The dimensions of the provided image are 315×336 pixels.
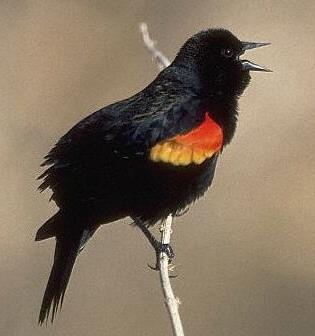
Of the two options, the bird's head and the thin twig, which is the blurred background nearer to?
the thin twig

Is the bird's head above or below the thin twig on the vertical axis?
above

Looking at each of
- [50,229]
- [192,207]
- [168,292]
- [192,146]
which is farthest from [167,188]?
[192,207]

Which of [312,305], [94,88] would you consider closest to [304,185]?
[312,305]

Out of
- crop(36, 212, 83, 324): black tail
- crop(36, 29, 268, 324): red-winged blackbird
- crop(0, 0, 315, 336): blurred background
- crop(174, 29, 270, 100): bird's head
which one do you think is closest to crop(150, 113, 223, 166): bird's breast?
crop(36, 29, 268, 324): red-winged blackbird

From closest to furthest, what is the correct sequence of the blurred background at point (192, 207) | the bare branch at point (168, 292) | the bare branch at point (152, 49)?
the bare branch at point (168, 292)
the bare branch at point (152, 49)
the blurred background at point (192, 207)

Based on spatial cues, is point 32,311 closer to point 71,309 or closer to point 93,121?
point 71,309

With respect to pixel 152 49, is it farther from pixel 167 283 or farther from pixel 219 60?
pixel 167 283

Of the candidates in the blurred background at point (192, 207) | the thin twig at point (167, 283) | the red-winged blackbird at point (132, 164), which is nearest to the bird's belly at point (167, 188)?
the red-winged blackbird at point (132, 164)

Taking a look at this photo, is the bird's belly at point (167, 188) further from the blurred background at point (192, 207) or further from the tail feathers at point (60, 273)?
the blurred background at point (192, 207)
